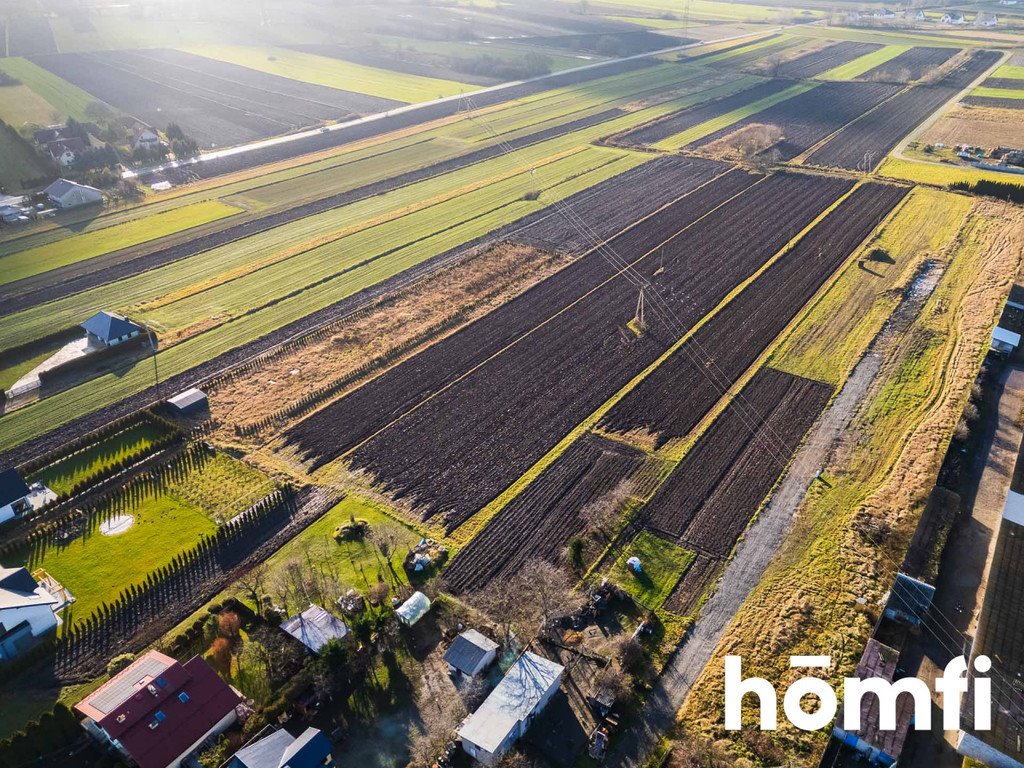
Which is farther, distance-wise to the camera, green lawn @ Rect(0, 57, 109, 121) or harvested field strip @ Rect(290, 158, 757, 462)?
green lawn @ Rect(0, 57, 109, 121)

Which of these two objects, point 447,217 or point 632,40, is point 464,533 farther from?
point 632,40

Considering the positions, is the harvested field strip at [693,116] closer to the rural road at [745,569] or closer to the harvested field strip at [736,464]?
the rural road at [745,569]

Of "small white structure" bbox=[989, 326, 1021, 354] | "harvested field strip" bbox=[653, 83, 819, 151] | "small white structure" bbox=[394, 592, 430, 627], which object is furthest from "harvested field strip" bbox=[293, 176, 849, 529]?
"harvested field strip" bbox=[653, 83, 819, 151]

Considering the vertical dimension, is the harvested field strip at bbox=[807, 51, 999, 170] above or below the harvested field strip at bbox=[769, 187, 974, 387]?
above

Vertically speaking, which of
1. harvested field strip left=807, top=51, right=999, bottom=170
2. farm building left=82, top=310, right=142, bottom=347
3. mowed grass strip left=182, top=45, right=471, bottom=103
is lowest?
farm building left=82, top=310, right=142, bottom=347

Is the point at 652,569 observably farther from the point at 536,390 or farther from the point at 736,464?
the point at 536,390

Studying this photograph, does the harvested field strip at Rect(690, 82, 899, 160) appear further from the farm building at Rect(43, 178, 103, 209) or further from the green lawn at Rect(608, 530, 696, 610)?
the farm building at Rect(43, 178, 103, 209)

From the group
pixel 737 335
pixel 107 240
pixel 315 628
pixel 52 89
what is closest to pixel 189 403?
pixel 315 628

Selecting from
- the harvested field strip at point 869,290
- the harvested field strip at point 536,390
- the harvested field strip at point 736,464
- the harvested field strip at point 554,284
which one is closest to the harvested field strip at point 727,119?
the harvested field strip at point 554,284
